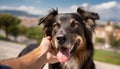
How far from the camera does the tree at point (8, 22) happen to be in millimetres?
48969

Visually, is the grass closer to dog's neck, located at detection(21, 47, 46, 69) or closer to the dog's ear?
the dog's ear

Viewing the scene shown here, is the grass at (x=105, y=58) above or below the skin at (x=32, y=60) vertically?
below

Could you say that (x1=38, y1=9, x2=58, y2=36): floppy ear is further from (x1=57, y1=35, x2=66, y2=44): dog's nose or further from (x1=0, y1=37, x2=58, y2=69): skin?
(x1=0, y1=37, x2=58, y2=69): skin

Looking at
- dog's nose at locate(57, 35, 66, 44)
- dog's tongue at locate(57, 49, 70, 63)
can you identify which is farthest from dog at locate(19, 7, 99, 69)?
dog's tongue at locate(57, 49, 70, 63)

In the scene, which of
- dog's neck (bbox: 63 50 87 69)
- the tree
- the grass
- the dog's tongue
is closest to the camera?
the dog's tongue

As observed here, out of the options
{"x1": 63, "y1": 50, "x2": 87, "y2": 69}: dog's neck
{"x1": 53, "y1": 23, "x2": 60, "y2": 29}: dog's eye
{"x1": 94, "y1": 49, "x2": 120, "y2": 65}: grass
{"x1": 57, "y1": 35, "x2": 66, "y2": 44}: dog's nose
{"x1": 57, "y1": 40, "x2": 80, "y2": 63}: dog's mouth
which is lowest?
{"x1": 94, "y1": 49, "x2": 120, "y2": 65}: grass

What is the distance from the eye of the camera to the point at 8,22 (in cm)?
4953

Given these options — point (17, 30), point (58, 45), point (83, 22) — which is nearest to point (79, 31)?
point (83, 22)

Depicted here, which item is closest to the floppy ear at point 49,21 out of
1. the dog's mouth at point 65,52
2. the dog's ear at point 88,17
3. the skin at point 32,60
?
the dog's ear at point 88,17

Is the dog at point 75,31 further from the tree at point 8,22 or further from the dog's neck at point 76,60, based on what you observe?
the tree at point 8,22

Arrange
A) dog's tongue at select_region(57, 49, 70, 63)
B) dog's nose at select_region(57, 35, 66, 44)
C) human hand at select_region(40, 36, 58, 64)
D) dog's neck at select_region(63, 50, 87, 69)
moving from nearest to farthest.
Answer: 1. human hand at select_region(40, 36, 58, 64)
2. dog's tongue at select_region(57, 49, 70, 63)
3. dog's nose at select_region(57, 35, 66, 44)
4. dog's neck at select_region(63, 50, 87, 69)

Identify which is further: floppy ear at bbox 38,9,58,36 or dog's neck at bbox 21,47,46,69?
floppy ear at bbox 38,9,58,36

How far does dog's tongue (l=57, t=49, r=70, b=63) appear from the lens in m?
3.42

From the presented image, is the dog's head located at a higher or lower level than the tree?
higher
